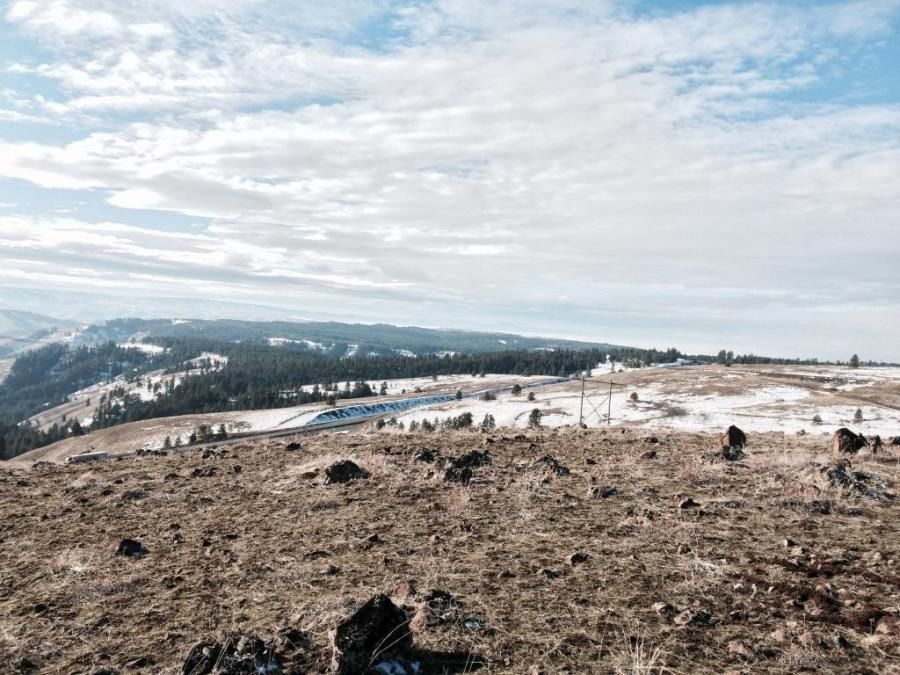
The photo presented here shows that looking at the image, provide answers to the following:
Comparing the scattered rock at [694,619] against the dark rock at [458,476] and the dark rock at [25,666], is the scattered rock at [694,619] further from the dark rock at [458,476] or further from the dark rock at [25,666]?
the dark rock at [25,666]

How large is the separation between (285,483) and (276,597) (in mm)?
6073

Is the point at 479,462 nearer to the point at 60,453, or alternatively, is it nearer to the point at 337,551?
the point at 337,551

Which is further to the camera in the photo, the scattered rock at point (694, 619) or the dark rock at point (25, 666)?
the scattered rock at point (694, 619)

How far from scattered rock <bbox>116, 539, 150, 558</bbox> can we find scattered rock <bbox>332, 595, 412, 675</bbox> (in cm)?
509

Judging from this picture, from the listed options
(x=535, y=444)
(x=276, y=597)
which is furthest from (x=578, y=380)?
(x=276, y=597)

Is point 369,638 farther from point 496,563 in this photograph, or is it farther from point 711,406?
point 711,406

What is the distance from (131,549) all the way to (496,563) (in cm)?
589

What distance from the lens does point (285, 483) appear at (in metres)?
12.3

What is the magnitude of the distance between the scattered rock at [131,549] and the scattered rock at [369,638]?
201 inches

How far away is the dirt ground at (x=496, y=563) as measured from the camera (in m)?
5.27

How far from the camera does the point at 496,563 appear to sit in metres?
7.36

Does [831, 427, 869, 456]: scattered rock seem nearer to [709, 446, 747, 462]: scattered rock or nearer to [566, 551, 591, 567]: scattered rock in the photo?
[709, 446, 747, 462]: scattered rock

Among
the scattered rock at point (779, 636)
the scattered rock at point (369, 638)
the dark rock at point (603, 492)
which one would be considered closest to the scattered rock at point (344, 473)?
the dark rock at point (603, 492)

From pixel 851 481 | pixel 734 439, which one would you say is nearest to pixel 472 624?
pixel 851 481
